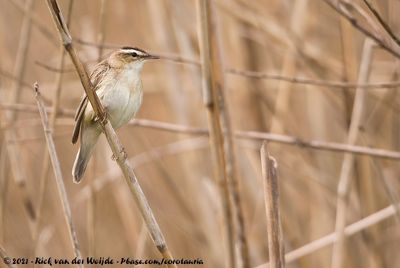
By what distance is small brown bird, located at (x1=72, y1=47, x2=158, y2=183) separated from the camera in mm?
2174

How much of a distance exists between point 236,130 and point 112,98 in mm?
644

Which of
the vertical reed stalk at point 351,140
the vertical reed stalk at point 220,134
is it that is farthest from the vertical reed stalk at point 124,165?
the vertical reed stalk at point 351,140

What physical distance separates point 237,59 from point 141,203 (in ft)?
6.00

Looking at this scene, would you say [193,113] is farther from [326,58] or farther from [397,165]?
[397,165]

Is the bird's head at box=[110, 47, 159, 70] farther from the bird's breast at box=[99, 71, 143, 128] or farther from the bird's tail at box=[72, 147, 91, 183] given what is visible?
the bird's tail at box=[72, 147, 91, 183]

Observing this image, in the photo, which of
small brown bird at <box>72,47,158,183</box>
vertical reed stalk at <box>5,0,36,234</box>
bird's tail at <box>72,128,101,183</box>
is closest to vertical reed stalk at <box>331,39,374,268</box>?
small brown bird at <box>72,47,158,183</box>

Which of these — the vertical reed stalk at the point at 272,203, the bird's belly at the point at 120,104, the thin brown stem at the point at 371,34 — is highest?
the thin brown stem at the point at 371,34

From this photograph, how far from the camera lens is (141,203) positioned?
4.80 ft

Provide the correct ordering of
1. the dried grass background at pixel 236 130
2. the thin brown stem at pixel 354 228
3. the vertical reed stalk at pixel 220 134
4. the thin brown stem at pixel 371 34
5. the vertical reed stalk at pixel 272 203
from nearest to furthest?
the vertical reed stalk at pixel 220 134, the vertical reed stalk at pixel 272 203, the thin brown stem at pixel 371 34, the thin brown stem at pixel 354 228, the dried grass background at pixel 236 130

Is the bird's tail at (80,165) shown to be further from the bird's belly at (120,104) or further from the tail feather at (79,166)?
the bird's belly at (120,104)

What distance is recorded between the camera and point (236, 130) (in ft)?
8.71

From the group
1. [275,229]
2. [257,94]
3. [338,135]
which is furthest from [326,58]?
[275,229]

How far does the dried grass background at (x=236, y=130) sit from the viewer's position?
285cm

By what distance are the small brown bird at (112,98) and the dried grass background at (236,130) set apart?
394 mm
